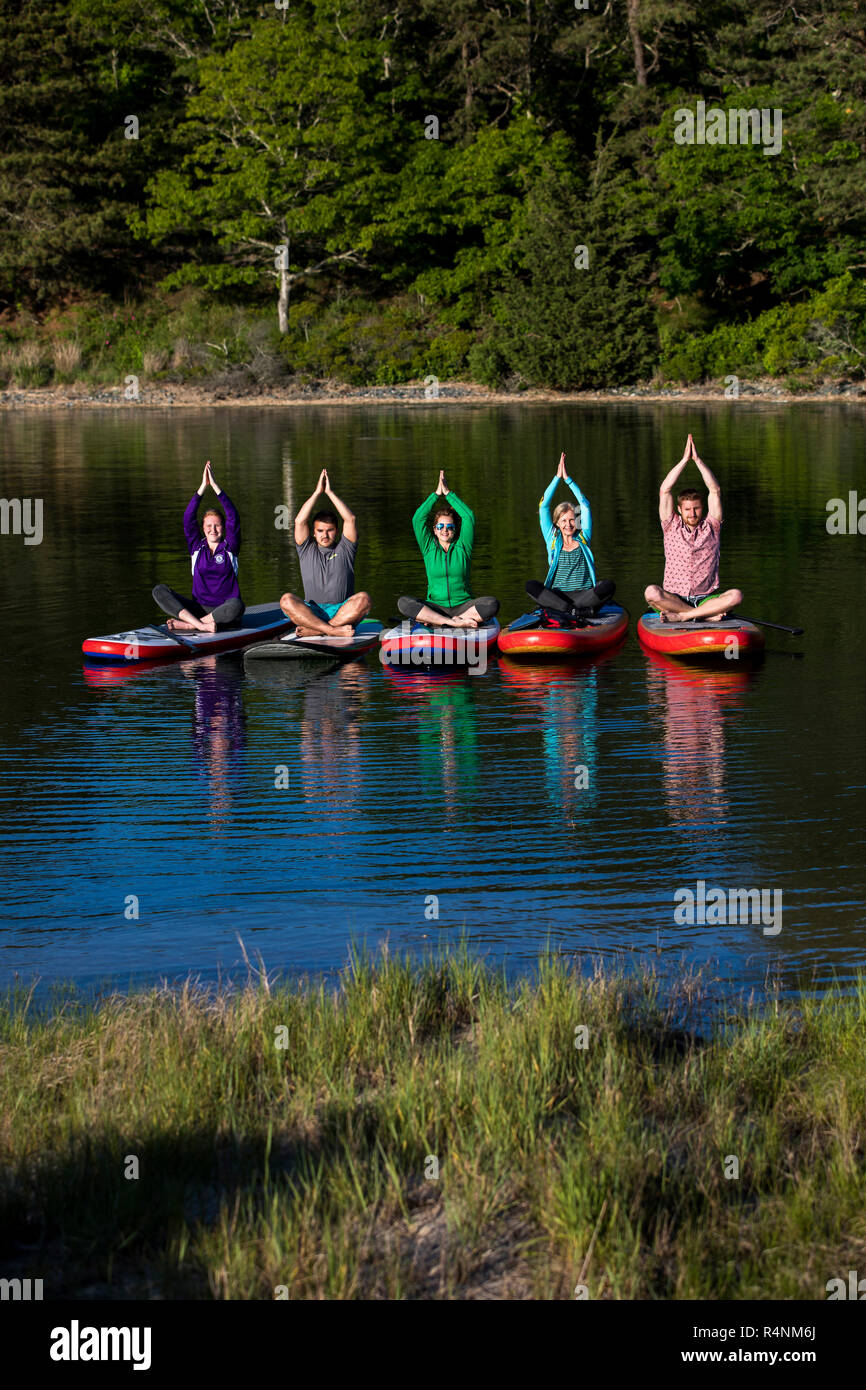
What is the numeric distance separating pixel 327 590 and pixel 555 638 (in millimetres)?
2435

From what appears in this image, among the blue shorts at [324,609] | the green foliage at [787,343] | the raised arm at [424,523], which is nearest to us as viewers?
the raised arm at [424,523]

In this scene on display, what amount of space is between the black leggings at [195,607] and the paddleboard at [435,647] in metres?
1.68

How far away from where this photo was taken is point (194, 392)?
189 feet

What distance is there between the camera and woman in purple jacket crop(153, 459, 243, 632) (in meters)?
15.7

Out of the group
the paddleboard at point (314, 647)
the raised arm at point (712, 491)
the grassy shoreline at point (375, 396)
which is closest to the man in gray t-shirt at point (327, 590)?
the paddleboard at point (314, 647)

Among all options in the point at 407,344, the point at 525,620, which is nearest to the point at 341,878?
the point at 525,620

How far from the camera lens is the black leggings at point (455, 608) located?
15.7 m

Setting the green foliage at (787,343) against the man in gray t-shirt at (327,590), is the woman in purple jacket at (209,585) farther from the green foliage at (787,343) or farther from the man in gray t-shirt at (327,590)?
the green foliage at (787,343)

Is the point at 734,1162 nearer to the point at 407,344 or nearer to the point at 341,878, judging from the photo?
the point at 341,878

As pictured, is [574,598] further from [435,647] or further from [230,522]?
[230,522]

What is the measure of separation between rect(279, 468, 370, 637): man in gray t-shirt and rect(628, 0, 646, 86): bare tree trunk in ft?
147

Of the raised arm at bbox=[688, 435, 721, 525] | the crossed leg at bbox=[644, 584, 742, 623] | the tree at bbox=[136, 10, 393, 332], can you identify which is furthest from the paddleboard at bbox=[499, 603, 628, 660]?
the tree at bbox=[136, 10, 393, 332]

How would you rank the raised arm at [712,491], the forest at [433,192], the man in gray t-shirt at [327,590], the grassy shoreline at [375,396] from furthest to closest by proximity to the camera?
the forest at [433,192], the grassy shoreline at [375,396], the man in gray t-shirt at [327,590], the raised arm at [712,491]

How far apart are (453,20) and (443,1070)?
5756cm
